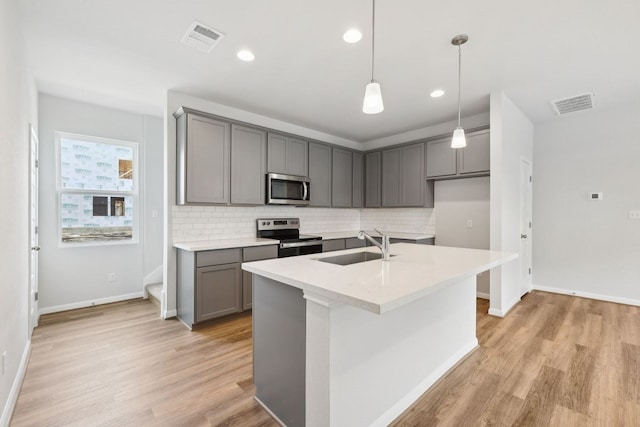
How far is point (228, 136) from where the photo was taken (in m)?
3.57

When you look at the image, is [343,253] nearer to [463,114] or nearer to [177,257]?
[177,257]

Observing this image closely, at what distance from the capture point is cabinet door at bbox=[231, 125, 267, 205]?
364cm

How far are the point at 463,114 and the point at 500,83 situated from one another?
0.98m

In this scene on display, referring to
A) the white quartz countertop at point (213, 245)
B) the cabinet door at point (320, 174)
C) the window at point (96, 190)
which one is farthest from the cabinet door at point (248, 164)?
the window at point (96, 190)

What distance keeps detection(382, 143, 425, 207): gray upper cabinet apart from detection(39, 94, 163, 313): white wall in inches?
142

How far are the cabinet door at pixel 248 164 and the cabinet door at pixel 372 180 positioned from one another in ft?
7.12

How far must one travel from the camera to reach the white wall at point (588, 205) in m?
3.84

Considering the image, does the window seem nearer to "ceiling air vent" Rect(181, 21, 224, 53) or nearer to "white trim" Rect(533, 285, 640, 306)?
"ceiling air vent" Rect(181, 21, 224, 53)

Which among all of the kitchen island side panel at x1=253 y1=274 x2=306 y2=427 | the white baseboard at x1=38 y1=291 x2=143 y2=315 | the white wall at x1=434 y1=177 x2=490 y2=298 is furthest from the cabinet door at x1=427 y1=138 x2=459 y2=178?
the white baseboard at x1=38 y1=291 x2=143 y2=315

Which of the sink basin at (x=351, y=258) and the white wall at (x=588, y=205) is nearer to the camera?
the sink basin at (x=351, y=258)

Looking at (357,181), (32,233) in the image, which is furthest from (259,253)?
(357,181)

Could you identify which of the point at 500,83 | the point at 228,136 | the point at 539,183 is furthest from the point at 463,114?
the point at 228,136

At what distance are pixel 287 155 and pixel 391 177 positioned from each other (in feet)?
6.14

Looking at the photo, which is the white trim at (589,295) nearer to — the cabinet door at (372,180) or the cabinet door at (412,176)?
the cabinet door at (412,176)
